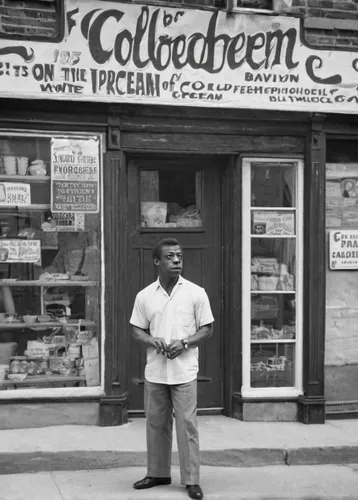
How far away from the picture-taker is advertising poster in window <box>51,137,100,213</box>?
26.7 ft

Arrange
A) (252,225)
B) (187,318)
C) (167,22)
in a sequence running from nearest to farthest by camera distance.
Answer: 1. (187,318)
2. (167,22)
3. (252,225)

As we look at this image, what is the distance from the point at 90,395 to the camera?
8156 mm

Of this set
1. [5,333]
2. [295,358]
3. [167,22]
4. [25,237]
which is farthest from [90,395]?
[167,22]

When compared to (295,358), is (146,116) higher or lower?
higher

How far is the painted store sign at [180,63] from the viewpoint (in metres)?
7.89

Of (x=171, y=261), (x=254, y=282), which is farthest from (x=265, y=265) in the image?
(x=171, y=261)

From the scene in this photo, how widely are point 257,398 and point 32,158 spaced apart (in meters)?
3.30

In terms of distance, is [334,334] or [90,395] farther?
[334,334]

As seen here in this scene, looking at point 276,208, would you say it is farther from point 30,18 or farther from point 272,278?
point 30,18

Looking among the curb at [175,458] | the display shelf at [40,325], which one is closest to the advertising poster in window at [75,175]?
the display shelf at [40,325]

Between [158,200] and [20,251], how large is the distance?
1.55m

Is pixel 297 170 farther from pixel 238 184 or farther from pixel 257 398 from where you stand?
pixel 257 398

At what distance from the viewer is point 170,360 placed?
6.30m

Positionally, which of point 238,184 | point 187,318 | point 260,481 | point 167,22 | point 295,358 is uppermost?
point 167,22
